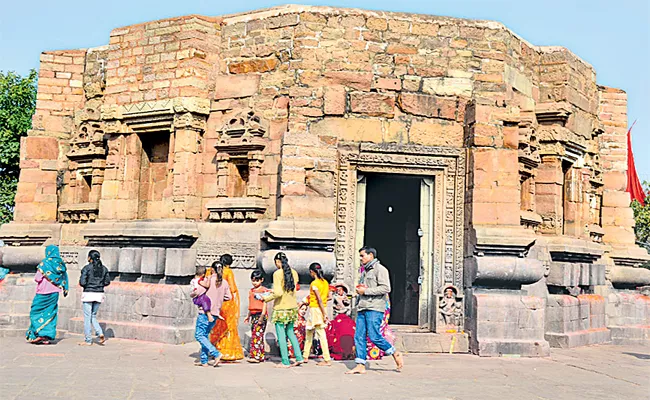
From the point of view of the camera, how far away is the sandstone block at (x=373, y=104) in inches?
379

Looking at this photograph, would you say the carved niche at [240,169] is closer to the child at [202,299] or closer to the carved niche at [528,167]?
the child at [202,299]

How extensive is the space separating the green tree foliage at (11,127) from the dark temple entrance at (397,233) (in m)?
8.66

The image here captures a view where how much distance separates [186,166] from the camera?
33.4ft

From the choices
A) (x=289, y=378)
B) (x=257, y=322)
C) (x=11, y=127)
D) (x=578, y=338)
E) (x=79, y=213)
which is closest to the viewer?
(x=289, y=378)

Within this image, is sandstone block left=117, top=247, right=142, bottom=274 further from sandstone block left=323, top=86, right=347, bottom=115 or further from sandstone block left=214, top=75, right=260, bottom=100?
sandstone block left=323, top=86, right=347, bottom=115

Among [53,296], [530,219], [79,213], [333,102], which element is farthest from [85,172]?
[530,219]

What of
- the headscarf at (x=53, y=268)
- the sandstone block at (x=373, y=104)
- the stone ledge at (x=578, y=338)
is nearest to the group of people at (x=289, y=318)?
the headscarf at (x=53, y=268)

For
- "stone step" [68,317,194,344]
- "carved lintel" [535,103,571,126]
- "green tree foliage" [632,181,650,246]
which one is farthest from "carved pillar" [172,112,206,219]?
"green tree foliage" [632,181,650,246]

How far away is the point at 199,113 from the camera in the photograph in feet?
33.7

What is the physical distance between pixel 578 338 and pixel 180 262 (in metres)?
6.34

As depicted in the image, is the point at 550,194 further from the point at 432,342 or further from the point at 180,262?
the point at 180,262

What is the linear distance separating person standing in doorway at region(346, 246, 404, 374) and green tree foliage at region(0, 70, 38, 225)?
11807mm

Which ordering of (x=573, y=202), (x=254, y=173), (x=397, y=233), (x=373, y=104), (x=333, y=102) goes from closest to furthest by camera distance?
(x=333, y=102)
(x=373, y=104)
(x=254, y=173)
(x=573, y=202)
(x=397, y=233)

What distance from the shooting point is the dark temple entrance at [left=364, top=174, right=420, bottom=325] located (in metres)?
13.5
